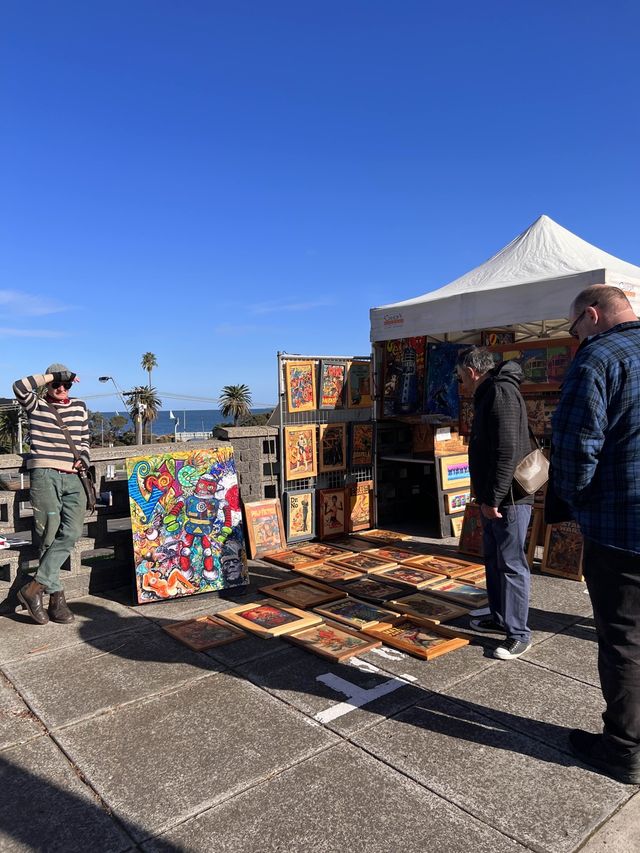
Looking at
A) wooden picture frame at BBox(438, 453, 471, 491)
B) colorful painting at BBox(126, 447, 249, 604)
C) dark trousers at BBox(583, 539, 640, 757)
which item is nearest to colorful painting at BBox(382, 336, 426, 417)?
wooden picture frame at BBox(438, 453, 471, 491)

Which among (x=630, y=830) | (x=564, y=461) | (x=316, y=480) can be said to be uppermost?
(x=564, y=461)

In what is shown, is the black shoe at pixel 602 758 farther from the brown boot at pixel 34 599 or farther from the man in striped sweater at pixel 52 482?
the brown boot at pixel 34 599

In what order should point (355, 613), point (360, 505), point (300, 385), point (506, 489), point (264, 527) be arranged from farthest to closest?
point (360, 505), point (300, 385), point (264, 527), point (355, 613), point (506, 489)

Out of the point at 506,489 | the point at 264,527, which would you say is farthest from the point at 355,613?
the point at 264,527

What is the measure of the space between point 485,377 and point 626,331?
160cm

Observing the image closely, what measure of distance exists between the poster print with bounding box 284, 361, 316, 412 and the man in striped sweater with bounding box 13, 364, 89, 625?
2745 mm

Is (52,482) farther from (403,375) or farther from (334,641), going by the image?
(403,375)

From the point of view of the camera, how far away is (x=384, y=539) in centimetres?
723

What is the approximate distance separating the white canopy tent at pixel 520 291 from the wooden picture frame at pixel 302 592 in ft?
10.7

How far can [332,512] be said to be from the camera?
24.3 ft

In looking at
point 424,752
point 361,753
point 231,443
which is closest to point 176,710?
point 361,753

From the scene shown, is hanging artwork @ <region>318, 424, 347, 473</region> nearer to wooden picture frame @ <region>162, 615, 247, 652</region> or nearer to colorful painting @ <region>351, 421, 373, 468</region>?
colorful painting @ <region>351, 421, 373, 468</region>

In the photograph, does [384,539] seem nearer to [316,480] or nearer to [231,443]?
[316,480]

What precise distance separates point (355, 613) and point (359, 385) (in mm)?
3593
